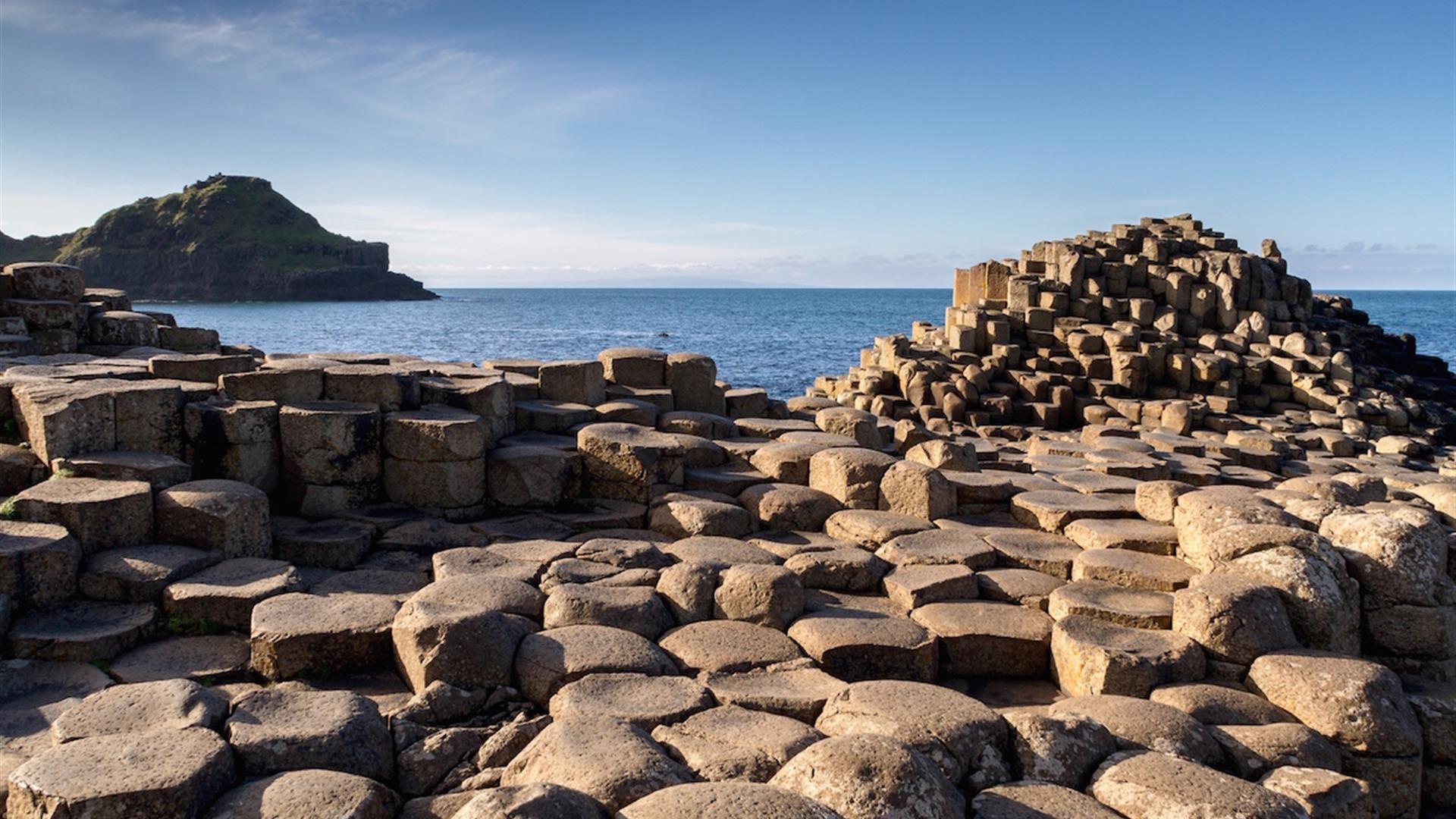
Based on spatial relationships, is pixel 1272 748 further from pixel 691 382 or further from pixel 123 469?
pixel 123 469

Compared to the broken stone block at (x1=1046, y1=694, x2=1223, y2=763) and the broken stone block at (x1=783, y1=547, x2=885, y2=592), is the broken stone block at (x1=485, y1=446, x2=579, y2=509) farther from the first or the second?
the broken stone block at (x1=1046, y1=694, x2=1223, y2=763)

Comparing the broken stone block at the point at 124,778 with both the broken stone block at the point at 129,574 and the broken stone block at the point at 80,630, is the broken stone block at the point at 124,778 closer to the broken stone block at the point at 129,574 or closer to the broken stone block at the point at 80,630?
the broken stone block at the point at 80,630

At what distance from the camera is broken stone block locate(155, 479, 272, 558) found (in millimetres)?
7863

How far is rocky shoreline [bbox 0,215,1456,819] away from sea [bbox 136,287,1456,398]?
24414 mm

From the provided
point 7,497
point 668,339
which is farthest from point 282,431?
point 668,339

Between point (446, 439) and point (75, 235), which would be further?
point (75, 235)

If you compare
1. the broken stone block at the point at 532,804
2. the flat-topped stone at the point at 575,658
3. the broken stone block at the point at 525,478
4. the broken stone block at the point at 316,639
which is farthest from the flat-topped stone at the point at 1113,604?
the broken stone block at the point at 316,639

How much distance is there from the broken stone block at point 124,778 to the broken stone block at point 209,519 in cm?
315

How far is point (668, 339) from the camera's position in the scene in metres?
74.0

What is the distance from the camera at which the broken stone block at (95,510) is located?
7520 mm

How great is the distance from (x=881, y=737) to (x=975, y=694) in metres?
2.45

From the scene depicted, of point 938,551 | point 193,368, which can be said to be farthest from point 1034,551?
point 193,368

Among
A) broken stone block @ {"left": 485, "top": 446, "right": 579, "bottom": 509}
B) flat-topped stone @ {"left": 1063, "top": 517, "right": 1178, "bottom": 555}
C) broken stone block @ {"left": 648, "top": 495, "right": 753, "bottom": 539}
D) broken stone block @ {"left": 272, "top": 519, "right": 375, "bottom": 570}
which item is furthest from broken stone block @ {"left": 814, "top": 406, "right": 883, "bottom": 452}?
broken stone block @ {"left": 272, "top": 519, "right": 375, "bottom": 570}

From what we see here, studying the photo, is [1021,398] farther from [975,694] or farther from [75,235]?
[75,235]
